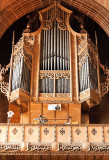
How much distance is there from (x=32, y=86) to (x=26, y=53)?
1.79 metres

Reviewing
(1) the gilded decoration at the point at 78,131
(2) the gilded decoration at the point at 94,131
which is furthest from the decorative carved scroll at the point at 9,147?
(2) the gilded decoration at the point at 94,131

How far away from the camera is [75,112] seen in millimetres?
15445

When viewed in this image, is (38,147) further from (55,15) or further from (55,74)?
(55,15)

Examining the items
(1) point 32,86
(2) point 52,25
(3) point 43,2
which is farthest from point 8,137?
(3) point 43,2

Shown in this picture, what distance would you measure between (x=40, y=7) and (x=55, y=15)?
116 cm

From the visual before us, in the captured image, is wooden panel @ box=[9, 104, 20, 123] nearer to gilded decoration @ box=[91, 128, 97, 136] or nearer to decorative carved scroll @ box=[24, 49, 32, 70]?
decorative carved scroll @ box=[24, 49, 32, 70]

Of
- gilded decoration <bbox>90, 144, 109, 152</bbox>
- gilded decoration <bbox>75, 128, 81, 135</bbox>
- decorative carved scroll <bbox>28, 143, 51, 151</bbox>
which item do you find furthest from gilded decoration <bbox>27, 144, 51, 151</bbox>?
gilded decoration <bbox>90, 144, 109, 152</bbox>

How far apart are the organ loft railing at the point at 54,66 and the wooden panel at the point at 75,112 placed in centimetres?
67

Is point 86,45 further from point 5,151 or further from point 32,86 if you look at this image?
point 5,151

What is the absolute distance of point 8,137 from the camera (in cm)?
1277

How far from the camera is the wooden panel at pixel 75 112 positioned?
15344mm

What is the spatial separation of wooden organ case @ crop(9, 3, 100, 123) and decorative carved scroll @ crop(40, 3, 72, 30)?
332 millimetres

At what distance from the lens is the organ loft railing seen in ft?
48.6

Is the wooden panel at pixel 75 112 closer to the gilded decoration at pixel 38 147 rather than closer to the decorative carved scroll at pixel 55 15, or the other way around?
the gilded decoration at pixel 38 147
